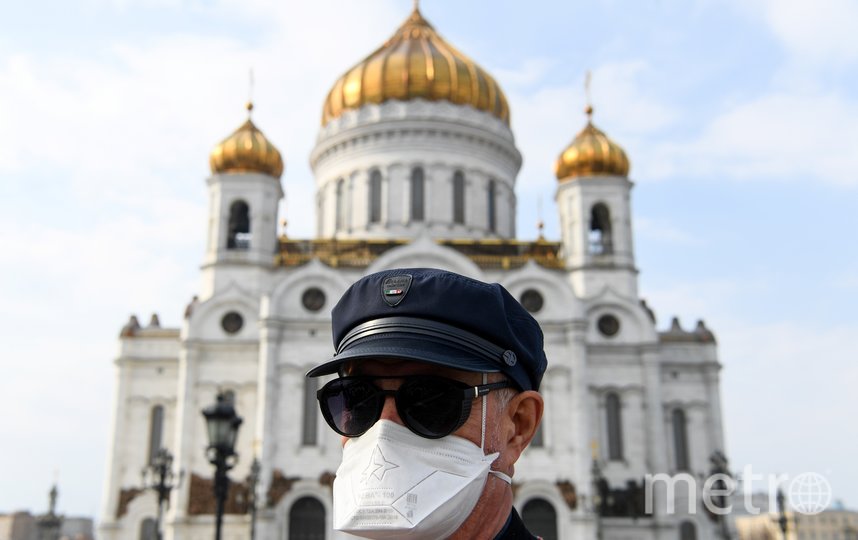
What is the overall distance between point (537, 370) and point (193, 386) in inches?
1095

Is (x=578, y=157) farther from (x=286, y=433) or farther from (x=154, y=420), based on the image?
(x=154, y=420)

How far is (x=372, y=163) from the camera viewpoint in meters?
34.2

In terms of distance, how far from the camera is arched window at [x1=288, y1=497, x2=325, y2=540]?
26667 millimetres

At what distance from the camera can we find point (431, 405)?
217 cm

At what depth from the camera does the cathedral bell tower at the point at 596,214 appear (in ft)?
99.7

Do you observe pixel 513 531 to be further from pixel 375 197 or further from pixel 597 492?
pixel 375 197

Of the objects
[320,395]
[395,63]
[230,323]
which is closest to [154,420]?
[230,323]

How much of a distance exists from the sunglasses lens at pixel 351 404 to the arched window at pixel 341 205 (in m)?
31.9

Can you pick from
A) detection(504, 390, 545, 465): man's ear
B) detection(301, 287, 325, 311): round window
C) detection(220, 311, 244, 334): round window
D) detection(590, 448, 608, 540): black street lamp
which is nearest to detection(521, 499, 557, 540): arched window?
detection(590, 448, 608, 540): black street lamp

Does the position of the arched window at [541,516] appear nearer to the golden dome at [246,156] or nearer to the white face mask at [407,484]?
the golden dome at [246,156]

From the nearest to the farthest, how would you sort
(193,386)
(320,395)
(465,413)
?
(465,413)
(320,395)
(193,386)

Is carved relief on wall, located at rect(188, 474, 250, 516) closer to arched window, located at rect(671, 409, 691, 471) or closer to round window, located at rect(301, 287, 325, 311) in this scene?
round window, located at rect(301, 287, 325, 311)

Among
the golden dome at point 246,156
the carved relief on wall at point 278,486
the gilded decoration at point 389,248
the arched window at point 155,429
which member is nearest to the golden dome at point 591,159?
the gilded decoration at point 389,248

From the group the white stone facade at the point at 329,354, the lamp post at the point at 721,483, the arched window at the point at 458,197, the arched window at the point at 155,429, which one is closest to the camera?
the lamp post at the point at 721,483
